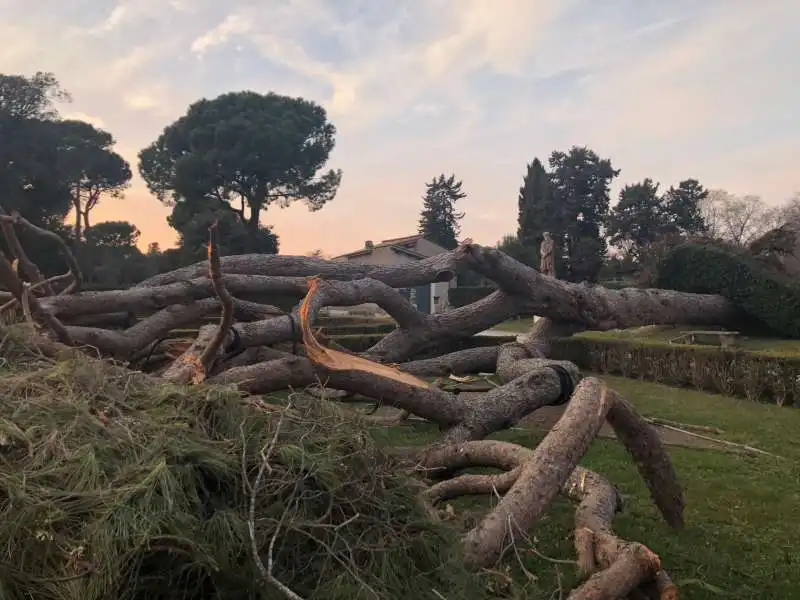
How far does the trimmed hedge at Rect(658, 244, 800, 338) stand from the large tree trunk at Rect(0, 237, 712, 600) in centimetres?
68

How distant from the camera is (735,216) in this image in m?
40.8

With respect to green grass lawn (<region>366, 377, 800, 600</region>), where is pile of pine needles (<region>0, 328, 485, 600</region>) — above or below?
above

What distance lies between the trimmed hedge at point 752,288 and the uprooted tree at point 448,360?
0.87 metres

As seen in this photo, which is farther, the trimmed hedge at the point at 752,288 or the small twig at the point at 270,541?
the trimmed hedge at the point at 752,288

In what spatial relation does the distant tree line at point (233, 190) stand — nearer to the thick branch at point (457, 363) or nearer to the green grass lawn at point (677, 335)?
the green grass lawn at point (677, 335)

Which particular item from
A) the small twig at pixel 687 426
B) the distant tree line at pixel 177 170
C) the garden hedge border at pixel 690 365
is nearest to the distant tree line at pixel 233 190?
the distant tree line at pixel 177 170

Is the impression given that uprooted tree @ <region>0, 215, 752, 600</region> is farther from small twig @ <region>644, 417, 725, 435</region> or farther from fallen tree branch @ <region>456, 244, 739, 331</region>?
small twig @ <region>644, 417, 725, 435</region>

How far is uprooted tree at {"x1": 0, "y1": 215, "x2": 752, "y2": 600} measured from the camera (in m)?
2.56

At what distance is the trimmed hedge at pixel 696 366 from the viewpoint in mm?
8016

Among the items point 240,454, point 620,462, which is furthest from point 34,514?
point 620,462

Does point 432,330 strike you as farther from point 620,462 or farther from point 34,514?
point 34,514

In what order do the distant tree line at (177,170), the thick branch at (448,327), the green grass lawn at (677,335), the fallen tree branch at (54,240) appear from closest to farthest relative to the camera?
1. the fallen tree branch at (54,240)
2. the thick branch at (448,327)
3. the green grass lawn at (677,335)
4. the distant tree line at (177,170)

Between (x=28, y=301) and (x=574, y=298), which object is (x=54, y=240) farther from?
(x=574, y=298)

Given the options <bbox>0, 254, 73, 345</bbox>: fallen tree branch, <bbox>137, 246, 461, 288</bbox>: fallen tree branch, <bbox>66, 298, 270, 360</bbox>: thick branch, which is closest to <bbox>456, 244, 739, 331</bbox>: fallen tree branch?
<bbox>137, 246, 461, 288</bbox>: fallen tree branch
